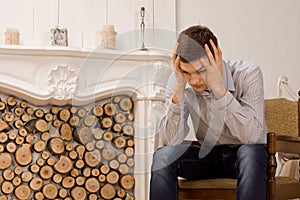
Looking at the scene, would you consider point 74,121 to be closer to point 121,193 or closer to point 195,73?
point 121,193

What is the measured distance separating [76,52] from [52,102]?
309mm

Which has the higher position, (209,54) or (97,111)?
(209,54)

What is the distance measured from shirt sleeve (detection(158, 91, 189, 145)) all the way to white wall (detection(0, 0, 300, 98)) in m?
1.04

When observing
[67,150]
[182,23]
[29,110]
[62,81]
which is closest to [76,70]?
[62,81]

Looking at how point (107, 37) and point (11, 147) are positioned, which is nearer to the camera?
point (11, 147)

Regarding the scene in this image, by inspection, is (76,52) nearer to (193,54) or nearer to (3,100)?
(3,100)

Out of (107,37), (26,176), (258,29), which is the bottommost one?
(26,176)

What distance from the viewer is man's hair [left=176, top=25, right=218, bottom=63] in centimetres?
184

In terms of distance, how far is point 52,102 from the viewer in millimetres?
2803

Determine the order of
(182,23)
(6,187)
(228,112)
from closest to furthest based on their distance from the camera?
(228,112) < (6,187) < (182,23)

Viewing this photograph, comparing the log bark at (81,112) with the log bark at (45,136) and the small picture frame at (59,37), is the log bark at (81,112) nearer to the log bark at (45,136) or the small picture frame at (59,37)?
the log bark at (45,136)

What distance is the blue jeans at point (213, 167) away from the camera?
66.2 inches

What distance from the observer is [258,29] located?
3281 millimetres

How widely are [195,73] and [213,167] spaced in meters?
0.36
